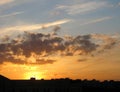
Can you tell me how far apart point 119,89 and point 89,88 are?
12.1 m

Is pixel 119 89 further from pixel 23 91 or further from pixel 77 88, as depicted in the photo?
pixel 23 91

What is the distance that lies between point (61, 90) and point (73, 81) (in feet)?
20.0

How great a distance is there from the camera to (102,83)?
356 feet

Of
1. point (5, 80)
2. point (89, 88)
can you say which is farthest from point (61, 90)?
point (5, 80)

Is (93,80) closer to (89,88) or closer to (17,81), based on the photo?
(89,88)

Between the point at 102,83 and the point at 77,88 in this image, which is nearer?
Result: the point at 77,88

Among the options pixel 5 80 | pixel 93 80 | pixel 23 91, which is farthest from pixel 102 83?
pixel 5 80

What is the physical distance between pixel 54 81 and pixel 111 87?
2197 cm

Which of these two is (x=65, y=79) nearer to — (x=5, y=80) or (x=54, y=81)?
(x=54, y=81)

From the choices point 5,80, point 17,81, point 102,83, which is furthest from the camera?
point 102,83

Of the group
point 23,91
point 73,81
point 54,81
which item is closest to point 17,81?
point 23,91

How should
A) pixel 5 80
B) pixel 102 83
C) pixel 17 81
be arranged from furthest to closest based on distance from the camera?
pixel 102 83
pixel 17 81
pixel 5 80

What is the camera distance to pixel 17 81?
326 feet

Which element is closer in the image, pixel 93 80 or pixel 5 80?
pixel 5 80
